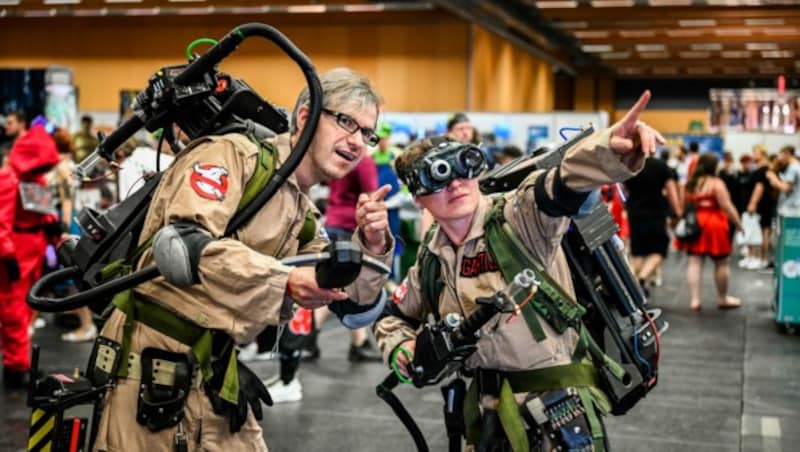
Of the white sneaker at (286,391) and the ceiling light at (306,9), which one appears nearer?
the white sneaker at (286,391)

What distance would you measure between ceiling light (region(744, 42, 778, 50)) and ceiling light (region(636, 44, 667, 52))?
2490 millimetres

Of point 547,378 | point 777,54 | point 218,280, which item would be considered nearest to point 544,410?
point 547,378

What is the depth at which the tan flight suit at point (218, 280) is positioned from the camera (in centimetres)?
265

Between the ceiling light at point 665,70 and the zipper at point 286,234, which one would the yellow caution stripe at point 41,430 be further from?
the ceiling light at point 665,70

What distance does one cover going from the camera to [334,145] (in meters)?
3.13

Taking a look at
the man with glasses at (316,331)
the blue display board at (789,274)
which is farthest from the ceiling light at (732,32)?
the man with glasses at (316,331)

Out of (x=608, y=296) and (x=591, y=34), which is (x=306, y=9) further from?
(x=608, y=296)

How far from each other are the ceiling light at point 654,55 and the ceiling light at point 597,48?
1689 millimetres

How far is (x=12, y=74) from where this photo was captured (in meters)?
20.3

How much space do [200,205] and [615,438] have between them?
4.81 metres

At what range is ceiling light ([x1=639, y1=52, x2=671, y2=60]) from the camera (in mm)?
36862

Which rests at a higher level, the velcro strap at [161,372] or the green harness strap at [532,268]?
the green harness strap at [532,268]

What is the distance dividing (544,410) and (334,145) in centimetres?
108

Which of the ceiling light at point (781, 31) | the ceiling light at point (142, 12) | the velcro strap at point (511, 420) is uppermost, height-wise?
the ceiling light at point (142, 12)
